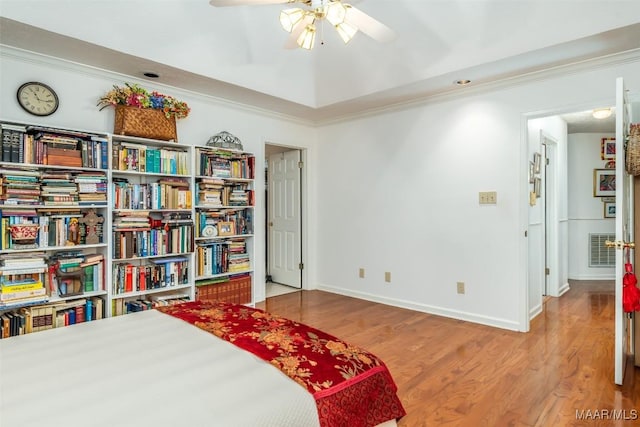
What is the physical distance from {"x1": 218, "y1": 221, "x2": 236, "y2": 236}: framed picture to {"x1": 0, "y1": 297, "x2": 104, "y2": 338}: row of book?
1226 millimetres

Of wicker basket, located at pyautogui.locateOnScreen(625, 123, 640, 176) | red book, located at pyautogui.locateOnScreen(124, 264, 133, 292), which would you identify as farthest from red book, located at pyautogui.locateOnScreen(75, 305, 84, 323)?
wicker basket, located at pyautogui.locateOnScreen(625, 123, 640, 176)

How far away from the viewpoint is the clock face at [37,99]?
275cm

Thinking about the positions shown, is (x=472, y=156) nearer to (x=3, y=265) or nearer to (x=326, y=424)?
(x=326, y=424)

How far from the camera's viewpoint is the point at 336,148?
15.9 feet

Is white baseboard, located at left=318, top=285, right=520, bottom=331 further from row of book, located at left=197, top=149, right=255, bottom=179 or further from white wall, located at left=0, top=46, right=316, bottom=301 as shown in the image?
row of book, located at left=197, top=149, right=255, bottom=179

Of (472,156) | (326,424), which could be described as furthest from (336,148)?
(326,424)

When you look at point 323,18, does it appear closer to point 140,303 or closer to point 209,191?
point 209,191

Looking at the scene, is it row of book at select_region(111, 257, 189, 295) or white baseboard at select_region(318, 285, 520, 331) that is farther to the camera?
white baseboard at select_region(318, 285, 520, 331)

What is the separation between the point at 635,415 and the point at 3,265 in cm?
395

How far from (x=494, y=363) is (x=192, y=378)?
2.26 m

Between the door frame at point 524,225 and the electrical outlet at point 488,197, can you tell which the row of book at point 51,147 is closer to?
the electrical outlet at point 488,197

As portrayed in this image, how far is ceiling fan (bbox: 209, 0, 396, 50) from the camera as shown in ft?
7.01

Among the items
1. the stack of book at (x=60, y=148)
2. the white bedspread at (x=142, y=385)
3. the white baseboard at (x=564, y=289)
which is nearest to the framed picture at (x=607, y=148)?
the white baseboard at (x=564, y=289)

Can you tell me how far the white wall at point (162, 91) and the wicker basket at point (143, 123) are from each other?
247 millimetres
